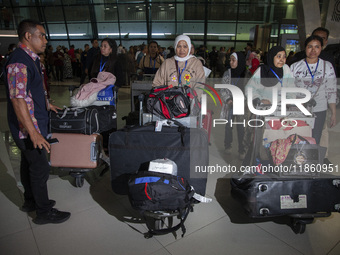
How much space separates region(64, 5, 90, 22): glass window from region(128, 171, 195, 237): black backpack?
58.3 feet

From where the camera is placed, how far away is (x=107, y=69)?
3469mm

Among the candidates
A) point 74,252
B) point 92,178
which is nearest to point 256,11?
point 92,178

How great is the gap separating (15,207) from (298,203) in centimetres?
256

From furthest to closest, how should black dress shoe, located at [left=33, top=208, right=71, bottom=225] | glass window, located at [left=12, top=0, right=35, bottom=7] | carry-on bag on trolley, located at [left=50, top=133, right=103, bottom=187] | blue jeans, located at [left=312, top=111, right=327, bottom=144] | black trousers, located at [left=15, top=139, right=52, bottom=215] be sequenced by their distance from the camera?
glass window, located at [left=12, top=0, right=35, bottom=7], blue jeans, located at [left=312, top=111, right=327, bottom=144], carry-on bag on trolley, located at [left=50, top=133, right=103, bottom=187], black dress shoe, located at [left=33, top=208, right=71, bottom=225], black trousers, located at [left=15, top=139, right=52, bottom=215]

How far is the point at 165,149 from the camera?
2057mm

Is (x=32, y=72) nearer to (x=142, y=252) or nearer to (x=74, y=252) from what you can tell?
(x=74, y=252)

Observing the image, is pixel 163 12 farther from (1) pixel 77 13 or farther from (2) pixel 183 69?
(2) pixel 183 69

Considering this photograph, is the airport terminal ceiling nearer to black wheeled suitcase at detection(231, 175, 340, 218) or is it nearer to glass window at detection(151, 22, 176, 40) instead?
glass window at detection(151, 22, 176, 40)

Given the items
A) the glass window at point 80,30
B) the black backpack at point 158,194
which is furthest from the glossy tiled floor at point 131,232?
the glass window at point 80,30

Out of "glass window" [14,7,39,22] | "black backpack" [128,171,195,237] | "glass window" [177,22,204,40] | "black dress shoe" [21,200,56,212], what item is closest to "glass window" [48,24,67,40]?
"glass window" [14,7,39,22]

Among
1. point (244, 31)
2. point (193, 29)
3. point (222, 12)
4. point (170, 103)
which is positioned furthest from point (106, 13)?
point (170, 103)

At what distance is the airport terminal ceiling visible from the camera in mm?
15752

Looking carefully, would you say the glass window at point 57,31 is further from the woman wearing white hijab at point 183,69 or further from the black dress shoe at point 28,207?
the black dress shoe at point 28,207

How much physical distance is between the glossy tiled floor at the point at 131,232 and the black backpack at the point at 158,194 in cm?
33
